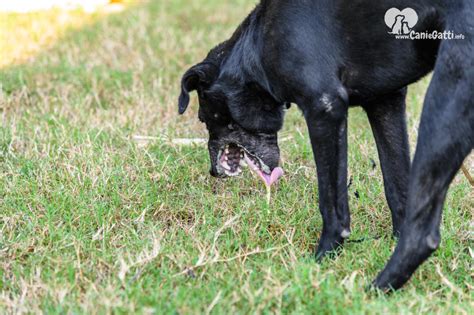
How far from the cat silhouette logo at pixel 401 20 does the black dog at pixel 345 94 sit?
3 cm

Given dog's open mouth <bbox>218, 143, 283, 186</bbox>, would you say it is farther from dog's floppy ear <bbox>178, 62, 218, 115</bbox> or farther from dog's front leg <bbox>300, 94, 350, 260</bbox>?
dog's front leg <bbox>300, 94, 350, 260</bbox>

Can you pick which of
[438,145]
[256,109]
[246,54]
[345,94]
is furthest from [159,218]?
[438,145]

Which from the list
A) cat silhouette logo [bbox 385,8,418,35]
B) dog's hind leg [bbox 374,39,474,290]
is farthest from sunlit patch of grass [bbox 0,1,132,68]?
dog's hind leg [bbox 374,39,474,290]

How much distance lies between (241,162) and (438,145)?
1.68 m

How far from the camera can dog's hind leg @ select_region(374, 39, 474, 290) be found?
361 centimetres

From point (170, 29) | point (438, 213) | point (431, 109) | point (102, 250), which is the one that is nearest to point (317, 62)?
point (431, 109)

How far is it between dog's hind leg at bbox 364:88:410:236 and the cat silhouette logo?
610 mm

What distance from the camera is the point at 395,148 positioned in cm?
450

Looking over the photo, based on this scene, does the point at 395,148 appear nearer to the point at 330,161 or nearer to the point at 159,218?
the point at 330,161

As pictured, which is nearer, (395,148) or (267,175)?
(395,148)

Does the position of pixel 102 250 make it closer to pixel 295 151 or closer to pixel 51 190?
pixel 51 190

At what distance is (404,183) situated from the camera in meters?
4.50
